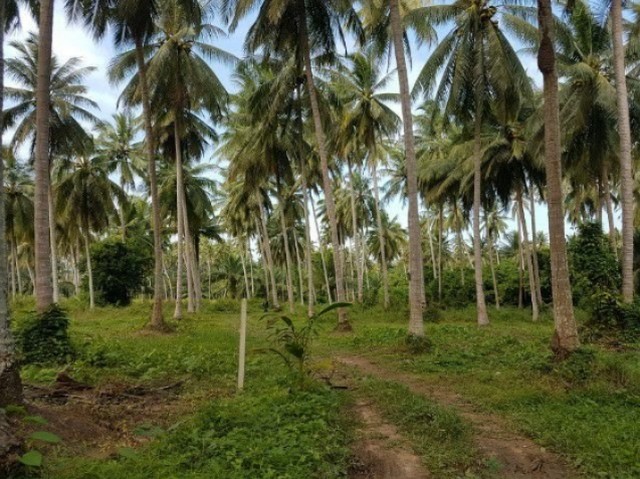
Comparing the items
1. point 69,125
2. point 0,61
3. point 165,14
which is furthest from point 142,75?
point 0,61

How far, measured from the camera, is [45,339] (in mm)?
9625

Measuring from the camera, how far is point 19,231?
29188 mm

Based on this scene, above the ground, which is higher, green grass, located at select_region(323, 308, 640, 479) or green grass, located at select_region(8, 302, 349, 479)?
green grass, located at select_region(8, 302, 349, 479)

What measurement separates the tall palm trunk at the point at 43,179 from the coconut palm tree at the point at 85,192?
1773 cm

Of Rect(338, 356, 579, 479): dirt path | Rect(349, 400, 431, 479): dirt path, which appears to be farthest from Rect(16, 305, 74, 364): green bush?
Rect(338, 356, 579, 479): dirt path

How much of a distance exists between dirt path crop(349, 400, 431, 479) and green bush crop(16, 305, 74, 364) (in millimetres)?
6583

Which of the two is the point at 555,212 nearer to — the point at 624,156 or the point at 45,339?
the point at 624,156

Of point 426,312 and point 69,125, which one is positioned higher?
point 69,125

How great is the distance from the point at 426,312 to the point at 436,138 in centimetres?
1323

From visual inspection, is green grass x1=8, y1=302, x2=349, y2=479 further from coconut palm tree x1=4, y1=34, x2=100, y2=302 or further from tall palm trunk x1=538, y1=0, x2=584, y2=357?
coconut palm tree x1=4, y1=34, x2=100, y2=302

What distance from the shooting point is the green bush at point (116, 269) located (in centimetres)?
2936

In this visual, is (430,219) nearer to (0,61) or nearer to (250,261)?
(250,261)

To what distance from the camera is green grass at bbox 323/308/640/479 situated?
4715 millimetres

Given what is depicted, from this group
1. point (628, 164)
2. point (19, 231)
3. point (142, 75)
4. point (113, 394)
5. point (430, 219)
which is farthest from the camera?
point (430, 219)
